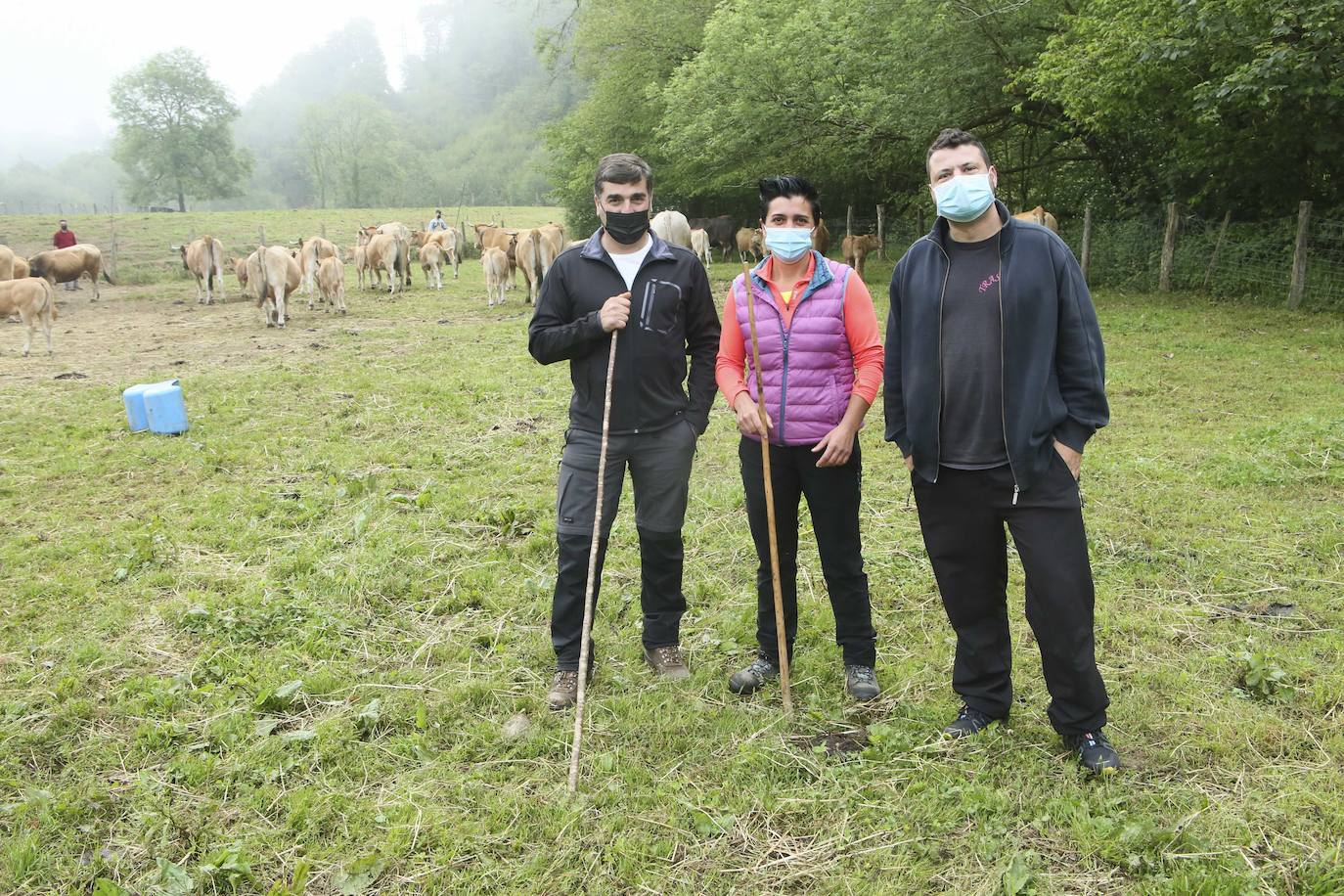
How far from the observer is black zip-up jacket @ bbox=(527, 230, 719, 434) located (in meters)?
3.33

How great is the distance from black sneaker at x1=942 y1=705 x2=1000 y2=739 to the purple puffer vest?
1124 millimetres

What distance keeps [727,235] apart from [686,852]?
90.0ft

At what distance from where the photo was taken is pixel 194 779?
306 cm

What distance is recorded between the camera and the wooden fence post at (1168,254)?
14.5 meters

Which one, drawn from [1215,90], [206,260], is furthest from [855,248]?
[206,260]

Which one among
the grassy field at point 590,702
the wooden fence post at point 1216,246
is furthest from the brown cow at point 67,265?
the wooden fence post at point 1216,246

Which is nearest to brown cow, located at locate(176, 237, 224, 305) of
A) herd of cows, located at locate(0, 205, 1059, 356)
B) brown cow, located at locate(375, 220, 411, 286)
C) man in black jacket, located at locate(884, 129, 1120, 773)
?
herd of cows, located at locate(0, 205, 1059, 356)

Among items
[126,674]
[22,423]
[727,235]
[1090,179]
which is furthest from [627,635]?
[727,235]

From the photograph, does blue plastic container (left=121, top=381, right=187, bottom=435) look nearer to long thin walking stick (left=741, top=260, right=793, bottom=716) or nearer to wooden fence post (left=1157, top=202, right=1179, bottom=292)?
long thin walking stick (left=741, top=260, right=793, bottom=716)

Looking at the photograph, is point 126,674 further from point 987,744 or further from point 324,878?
point 987,744

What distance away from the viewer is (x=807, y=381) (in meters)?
3.23

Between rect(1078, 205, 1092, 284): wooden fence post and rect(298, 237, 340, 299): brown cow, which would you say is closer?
rect(1078, 205, 1092, 284): wooden fence post

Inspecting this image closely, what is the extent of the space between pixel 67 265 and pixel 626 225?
841 inches

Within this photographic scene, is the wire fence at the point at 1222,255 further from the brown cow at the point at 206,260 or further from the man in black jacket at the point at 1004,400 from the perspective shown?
the brown cow at the point at 206,260
